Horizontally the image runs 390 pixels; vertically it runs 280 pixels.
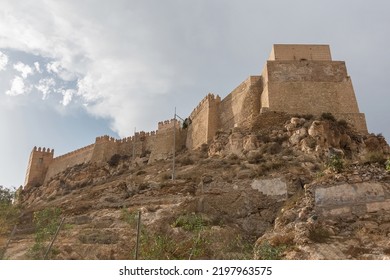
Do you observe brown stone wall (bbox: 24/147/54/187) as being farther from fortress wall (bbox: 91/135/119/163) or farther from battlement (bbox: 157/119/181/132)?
battlement (bbox: 157/119/181/132)

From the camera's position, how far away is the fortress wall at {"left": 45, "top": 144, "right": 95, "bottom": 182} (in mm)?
35719

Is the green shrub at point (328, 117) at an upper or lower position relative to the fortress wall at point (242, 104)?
lower

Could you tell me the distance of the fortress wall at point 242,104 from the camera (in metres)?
24.1

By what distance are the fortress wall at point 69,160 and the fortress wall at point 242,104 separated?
48.4 ft

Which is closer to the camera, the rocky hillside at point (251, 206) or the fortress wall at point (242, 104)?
the rocky hillside at point (251, 206)

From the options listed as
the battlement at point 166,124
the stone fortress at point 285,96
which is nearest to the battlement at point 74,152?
the battlement at point 166,124

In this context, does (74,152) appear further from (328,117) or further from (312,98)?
(328,117)

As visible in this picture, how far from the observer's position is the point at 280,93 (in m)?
22.7

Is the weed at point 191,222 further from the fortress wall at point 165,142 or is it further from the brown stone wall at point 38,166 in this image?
the brown stone wall at point 38,166

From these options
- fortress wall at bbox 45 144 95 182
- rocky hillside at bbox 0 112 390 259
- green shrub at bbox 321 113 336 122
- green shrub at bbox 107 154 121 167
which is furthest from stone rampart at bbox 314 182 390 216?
fortress wall at bbox 45 144 95 182

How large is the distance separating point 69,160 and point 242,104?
1989 centimetres

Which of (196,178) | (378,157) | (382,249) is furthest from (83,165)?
(382,249)

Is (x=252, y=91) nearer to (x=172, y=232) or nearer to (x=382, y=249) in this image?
(x=172, y=232)

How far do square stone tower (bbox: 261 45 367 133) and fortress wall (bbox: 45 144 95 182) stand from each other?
18.5 meters
